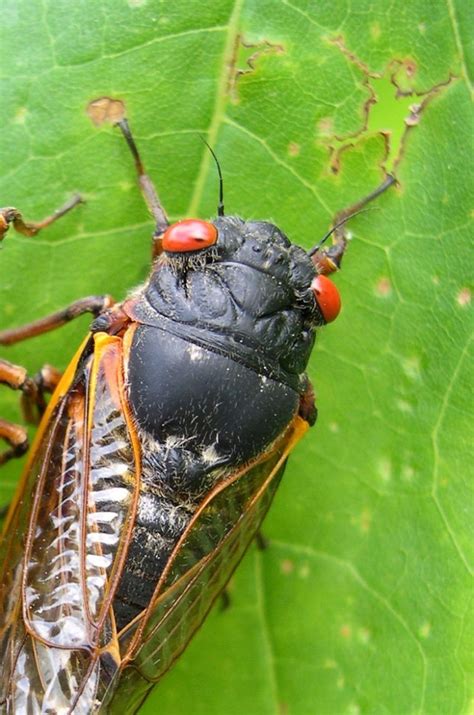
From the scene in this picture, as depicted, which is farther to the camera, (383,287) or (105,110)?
(383,287)

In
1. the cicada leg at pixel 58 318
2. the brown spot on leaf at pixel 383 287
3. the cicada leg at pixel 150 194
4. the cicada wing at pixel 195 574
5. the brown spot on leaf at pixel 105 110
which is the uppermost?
the brown spot on leaf at pixel 105 110

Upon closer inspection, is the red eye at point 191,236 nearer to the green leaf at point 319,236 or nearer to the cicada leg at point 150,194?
the cicada leg at point 150,194

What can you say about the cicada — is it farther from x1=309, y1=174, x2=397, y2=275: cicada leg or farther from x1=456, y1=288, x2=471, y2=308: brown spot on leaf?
x1=456, y1=288, x2=471, y2=308: brown spot on leaf

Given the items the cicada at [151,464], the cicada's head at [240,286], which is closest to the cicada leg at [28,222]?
the cicada at [151,464]

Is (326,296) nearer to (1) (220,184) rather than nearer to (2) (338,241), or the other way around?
(2) (338,241)

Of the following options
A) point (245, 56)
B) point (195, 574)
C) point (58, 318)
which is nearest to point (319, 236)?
point (245, 56)

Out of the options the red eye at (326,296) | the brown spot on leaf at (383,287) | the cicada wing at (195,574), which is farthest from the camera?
the brown spot on leaf at (383,287)

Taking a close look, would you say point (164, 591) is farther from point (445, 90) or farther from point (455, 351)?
point (445, 90)

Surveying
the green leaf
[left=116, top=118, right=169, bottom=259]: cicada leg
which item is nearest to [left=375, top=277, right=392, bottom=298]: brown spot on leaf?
the green leaf
